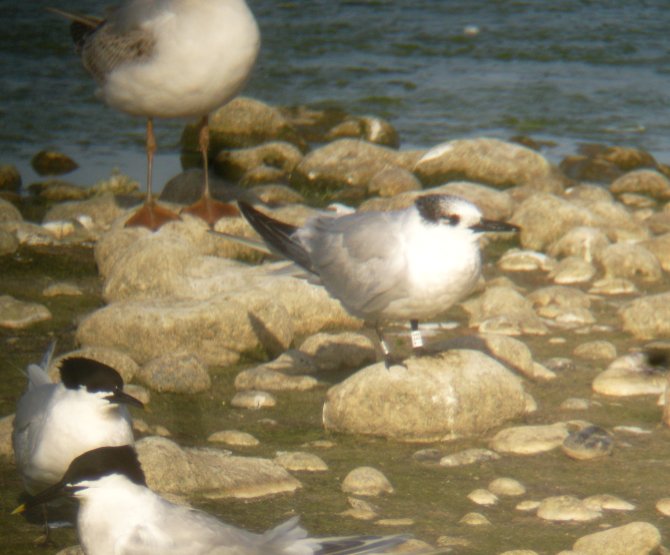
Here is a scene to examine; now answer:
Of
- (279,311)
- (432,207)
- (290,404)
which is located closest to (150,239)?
(279,311)

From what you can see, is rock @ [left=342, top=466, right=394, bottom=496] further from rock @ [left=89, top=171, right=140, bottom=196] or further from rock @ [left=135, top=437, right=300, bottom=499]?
rock @ [left=89, top=171, right=140, bottom=196]

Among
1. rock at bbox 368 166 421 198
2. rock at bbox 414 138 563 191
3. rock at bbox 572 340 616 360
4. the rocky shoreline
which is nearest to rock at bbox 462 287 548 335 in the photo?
the rocky shoreline

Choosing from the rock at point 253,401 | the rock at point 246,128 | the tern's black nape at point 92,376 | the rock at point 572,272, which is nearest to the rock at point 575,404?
the rock at point 253,401

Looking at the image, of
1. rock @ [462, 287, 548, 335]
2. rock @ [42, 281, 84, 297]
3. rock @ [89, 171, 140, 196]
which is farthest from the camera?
rock @ [89, 171, 140, 196]

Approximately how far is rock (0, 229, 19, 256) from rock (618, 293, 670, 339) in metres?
3.51

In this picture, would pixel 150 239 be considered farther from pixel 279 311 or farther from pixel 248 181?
pixel 248 181

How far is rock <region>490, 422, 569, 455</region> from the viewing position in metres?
5.45

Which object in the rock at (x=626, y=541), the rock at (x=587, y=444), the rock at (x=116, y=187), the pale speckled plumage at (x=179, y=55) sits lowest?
the rock at (x=116, y=187)

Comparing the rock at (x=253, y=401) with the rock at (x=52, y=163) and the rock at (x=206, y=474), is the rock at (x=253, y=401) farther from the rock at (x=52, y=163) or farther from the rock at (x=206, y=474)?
the rock at (x=52, y=163)

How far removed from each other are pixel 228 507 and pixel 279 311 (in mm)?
1931

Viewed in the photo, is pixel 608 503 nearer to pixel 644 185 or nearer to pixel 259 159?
pixel 644 185

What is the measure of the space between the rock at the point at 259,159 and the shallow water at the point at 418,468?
Answer: 407cm

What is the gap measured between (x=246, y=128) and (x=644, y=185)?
11.2 feet

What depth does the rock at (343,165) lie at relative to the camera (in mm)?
10242
